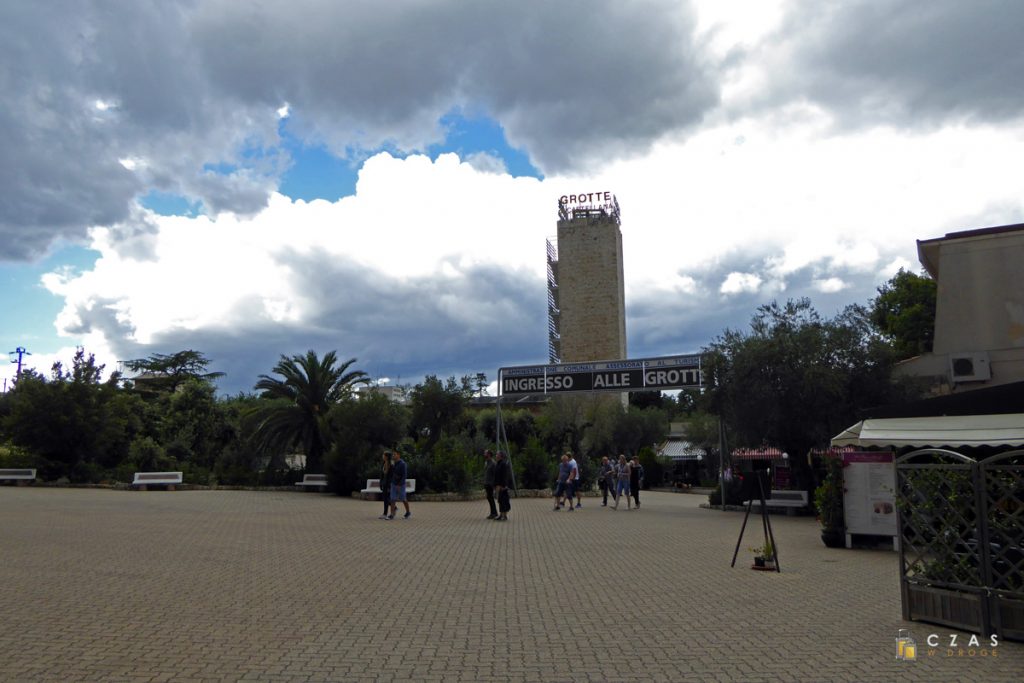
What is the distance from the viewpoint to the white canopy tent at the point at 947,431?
891cm

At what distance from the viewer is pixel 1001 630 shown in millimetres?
6398

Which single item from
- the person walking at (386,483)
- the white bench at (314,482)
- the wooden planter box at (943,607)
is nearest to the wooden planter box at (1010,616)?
the wooden planter box at (943,607)

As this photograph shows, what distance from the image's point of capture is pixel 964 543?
6609 millimetres

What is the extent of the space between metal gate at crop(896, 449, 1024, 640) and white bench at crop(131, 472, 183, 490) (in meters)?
26.4

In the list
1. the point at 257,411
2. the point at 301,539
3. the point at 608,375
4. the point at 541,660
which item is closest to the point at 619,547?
the point at 301,539

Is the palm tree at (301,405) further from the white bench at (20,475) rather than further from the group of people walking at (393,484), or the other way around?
the group of people walking at (393,484)

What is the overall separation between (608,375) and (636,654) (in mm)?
20760

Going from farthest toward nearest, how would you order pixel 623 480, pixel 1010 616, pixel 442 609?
pixel 623 480 → pixel 442 609 → pixel 1010 616

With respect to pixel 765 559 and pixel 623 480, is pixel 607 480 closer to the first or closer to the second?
pixel 623 480

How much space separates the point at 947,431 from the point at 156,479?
85.8 ft

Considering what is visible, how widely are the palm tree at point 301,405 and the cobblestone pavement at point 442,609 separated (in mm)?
17188

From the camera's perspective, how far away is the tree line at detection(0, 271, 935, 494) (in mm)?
21625

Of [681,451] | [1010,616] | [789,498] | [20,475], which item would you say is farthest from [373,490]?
[681,451]

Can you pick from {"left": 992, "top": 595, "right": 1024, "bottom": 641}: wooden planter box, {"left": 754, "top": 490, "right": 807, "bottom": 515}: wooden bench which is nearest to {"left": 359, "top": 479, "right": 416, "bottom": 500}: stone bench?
{"left": 754, "top": 490, "right": 807, "bottom": 515}: wooden bench
